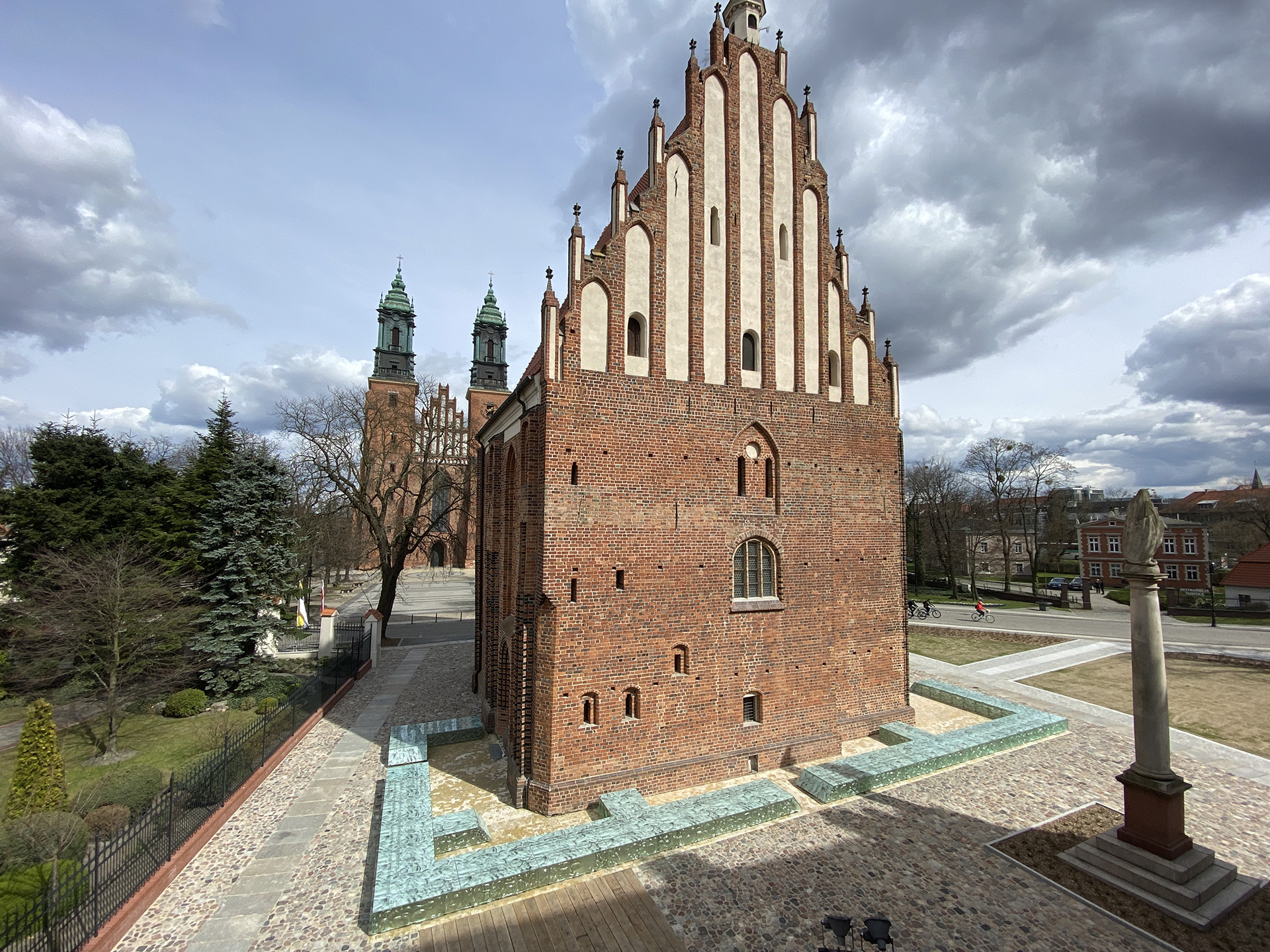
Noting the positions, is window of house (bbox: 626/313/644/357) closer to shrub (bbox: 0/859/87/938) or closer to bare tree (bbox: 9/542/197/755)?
shrub (bbox: 0/859/87/938)

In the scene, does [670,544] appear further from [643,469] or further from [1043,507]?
[1043,507]

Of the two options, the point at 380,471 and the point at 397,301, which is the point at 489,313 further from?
the point at 380,471

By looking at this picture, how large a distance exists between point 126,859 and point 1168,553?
65969 mm

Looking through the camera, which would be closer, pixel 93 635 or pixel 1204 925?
pixel 1204 925

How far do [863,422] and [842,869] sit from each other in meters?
8.98

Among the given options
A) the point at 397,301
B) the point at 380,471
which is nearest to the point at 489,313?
the point at 397,301

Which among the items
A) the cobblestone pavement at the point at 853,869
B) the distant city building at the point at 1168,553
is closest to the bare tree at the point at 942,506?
the distant city building at the point at 1168,553

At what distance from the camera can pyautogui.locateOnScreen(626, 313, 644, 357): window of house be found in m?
10.9

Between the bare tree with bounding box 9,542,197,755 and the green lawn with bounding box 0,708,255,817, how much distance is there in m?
0.34

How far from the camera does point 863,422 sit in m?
13.2

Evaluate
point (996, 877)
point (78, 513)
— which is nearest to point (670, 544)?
point (996, 877)

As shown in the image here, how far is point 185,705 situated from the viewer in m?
16.1

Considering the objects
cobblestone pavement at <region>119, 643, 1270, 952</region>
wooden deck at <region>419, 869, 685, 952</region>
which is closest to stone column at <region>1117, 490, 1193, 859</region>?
cobblestone pavement at <region>119, 643, 1270, 952</region>

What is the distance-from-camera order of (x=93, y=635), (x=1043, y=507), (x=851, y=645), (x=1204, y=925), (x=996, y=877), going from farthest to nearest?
(x=1043, y=507) < (x=93, y=635) < (x=851, y=645) < (x=996, y=877) < (x=1204, y=925)
